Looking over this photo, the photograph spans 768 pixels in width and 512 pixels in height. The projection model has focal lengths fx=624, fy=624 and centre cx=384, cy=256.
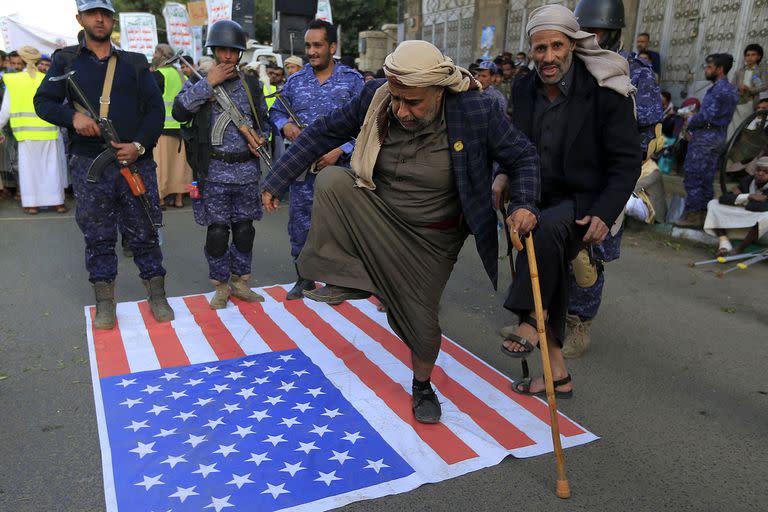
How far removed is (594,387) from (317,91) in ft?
9.56

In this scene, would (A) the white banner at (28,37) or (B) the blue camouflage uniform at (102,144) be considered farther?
(A) the white banner at (28,37)

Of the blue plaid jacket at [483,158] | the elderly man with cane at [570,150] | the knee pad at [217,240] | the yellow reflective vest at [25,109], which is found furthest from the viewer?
the yellow reflective vest at [25,109]

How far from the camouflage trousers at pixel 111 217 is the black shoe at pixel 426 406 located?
2.35 meters

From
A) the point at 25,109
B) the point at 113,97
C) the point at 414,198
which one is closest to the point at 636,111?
the point at 414,198

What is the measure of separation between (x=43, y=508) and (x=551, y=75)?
295 centimetres

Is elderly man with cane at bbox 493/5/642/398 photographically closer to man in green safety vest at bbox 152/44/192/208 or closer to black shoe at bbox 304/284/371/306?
black shoe at bbox 304/284/371/306

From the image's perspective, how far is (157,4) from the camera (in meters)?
32.9

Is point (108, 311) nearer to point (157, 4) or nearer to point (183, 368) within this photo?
point (183, 368)

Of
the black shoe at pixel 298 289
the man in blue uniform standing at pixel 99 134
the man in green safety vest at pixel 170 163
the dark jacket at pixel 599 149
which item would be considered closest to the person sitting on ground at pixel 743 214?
the dark jacket at pixel 599 149

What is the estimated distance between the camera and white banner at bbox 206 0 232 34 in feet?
47.5

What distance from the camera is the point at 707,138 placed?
7492 mm

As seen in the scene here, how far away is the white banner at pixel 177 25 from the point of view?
51.3 feet

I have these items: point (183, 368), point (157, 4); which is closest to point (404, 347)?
point (183, 368)

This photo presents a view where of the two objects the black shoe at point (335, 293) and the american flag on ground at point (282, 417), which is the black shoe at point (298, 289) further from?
the black shoe at point (335, 293)
